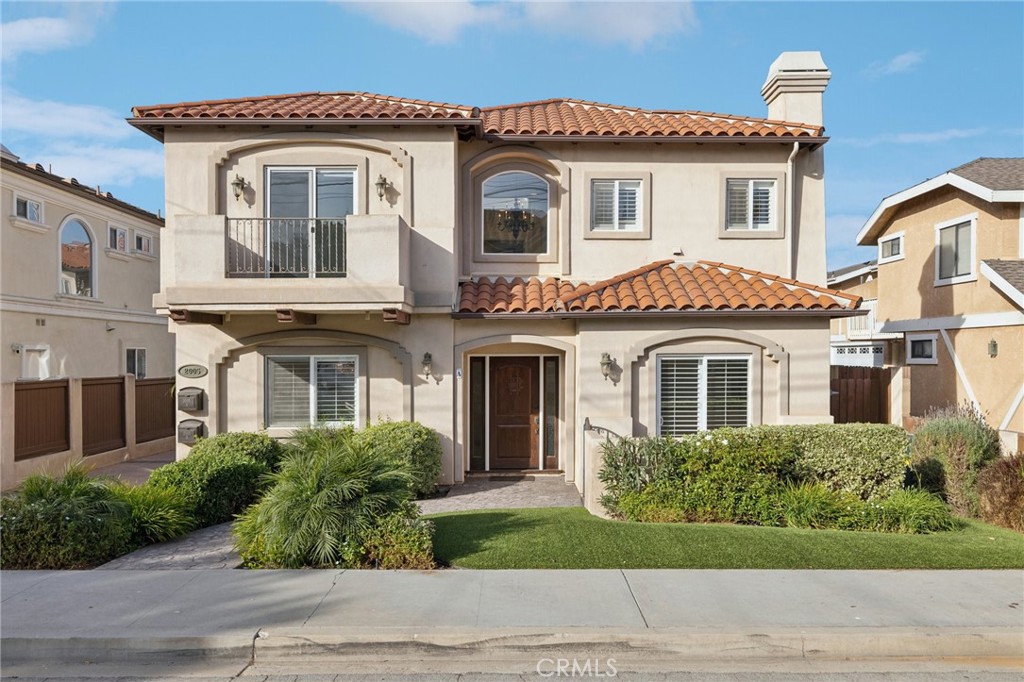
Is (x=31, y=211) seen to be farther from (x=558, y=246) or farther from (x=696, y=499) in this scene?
(x=696, y=499)

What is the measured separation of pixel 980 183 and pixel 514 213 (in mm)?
10658

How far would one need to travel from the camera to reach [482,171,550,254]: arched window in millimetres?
13273

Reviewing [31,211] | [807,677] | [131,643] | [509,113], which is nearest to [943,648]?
[807,677]

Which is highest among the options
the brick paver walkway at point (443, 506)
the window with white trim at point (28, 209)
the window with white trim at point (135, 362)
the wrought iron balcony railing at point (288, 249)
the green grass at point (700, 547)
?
the window with white trim at point (28, 209)

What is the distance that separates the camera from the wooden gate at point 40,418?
12.1 m

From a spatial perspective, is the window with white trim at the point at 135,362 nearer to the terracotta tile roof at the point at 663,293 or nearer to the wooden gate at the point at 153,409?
the wooden gate at the point at 153,409

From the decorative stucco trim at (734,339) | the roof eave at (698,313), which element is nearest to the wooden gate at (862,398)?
the decorative stucco trim at (734,339)

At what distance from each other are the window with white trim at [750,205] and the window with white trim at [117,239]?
17313 mm

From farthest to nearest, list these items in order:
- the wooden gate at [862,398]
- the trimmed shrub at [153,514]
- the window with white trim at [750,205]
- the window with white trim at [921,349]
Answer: the wooden gate at [862,398], the window with white trim at [921,349], the window with white trim at [750,205], the trimmed shrub at [153,514]

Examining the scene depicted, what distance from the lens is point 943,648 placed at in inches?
221

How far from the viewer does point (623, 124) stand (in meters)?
13.5

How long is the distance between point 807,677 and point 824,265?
999 cm

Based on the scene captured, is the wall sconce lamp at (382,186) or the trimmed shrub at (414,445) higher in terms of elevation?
the wall sconce lamp at (382,186)

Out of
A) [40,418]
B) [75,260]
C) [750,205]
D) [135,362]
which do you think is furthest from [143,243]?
[750,205]
